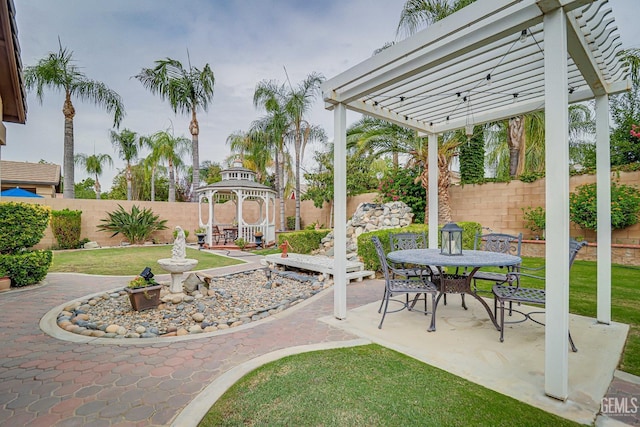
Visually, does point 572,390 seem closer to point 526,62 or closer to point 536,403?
point 536,403

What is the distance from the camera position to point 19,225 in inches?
253

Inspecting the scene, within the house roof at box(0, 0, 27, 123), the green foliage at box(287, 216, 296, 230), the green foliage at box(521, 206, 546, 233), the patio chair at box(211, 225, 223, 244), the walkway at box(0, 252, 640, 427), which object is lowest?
the walkway at box(0, 252, 640, 427)

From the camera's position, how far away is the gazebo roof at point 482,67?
2723 mm

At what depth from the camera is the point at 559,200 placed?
2342 millimetres

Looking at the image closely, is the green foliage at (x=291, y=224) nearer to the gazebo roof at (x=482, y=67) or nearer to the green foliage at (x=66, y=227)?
the green foliage at (x=66, y=227)

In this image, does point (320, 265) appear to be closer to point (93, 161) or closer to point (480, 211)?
point (480, 211)

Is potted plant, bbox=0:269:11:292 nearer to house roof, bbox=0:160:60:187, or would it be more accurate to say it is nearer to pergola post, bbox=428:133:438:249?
pergola post, bbox=428:133:438:249

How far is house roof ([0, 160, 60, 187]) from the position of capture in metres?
17.5

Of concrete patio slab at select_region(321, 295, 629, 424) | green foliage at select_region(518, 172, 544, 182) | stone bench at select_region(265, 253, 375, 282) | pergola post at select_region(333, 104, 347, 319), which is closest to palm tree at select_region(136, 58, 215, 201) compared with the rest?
stone bench at select_region(265, 253, 375, 282)

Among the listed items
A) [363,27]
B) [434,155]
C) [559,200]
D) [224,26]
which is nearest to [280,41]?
[224,26]

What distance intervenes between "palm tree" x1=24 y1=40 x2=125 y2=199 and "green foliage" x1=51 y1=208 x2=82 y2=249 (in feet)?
8.10

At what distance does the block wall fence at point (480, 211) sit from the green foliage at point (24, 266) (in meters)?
4.39

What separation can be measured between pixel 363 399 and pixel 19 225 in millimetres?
7917

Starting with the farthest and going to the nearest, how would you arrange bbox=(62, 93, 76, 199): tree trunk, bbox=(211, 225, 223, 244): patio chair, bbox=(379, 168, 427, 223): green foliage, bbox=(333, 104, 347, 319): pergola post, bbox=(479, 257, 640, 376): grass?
bbox=(211, 225, 223, 244): patio chair < bbox=(62, 93, 76, 199): tree trunk < bbox=(379, 168, 427, 223): green foliage < bbox=(333, 104, 347, 319): pergola post < bbox=(479, 257, 640, 376): grass
